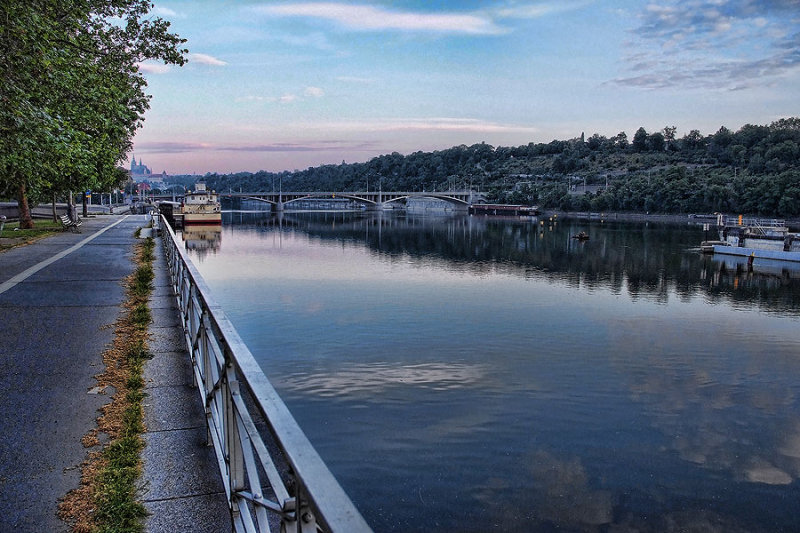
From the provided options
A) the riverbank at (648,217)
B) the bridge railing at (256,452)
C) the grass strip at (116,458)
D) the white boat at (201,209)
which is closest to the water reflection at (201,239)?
the white boat at (201,209)

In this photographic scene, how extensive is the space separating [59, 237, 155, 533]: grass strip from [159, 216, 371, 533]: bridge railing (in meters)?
0.67

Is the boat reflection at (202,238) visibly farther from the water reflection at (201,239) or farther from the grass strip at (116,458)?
the grass strip at (116,458)

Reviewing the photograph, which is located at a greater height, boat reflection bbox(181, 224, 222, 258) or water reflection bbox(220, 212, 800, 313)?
boat reflection bbox(181, 224, 222, 258)

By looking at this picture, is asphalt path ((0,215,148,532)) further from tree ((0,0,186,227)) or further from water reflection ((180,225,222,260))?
water reflection ((180,225,222,260))

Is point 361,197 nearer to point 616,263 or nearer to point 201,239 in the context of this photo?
point 201,239

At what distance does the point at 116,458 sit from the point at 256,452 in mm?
1810

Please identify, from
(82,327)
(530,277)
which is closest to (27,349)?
(82,327)

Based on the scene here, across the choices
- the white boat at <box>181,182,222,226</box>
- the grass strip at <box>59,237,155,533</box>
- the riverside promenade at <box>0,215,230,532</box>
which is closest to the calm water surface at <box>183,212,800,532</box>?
the riverside promenade at <box>0,215,230,532</box>

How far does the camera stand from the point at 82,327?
10195mm

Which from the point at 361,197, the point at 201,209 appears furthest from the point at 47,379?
the point at 361,197

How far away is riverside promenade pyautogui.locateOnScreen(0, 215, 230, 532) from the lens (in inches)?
183

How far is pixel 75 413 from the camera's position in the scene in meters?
6.31

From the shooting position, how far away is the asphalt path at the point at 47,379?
4793mm

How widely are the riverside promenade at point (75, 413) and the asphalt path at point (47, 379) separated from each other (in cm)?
1
